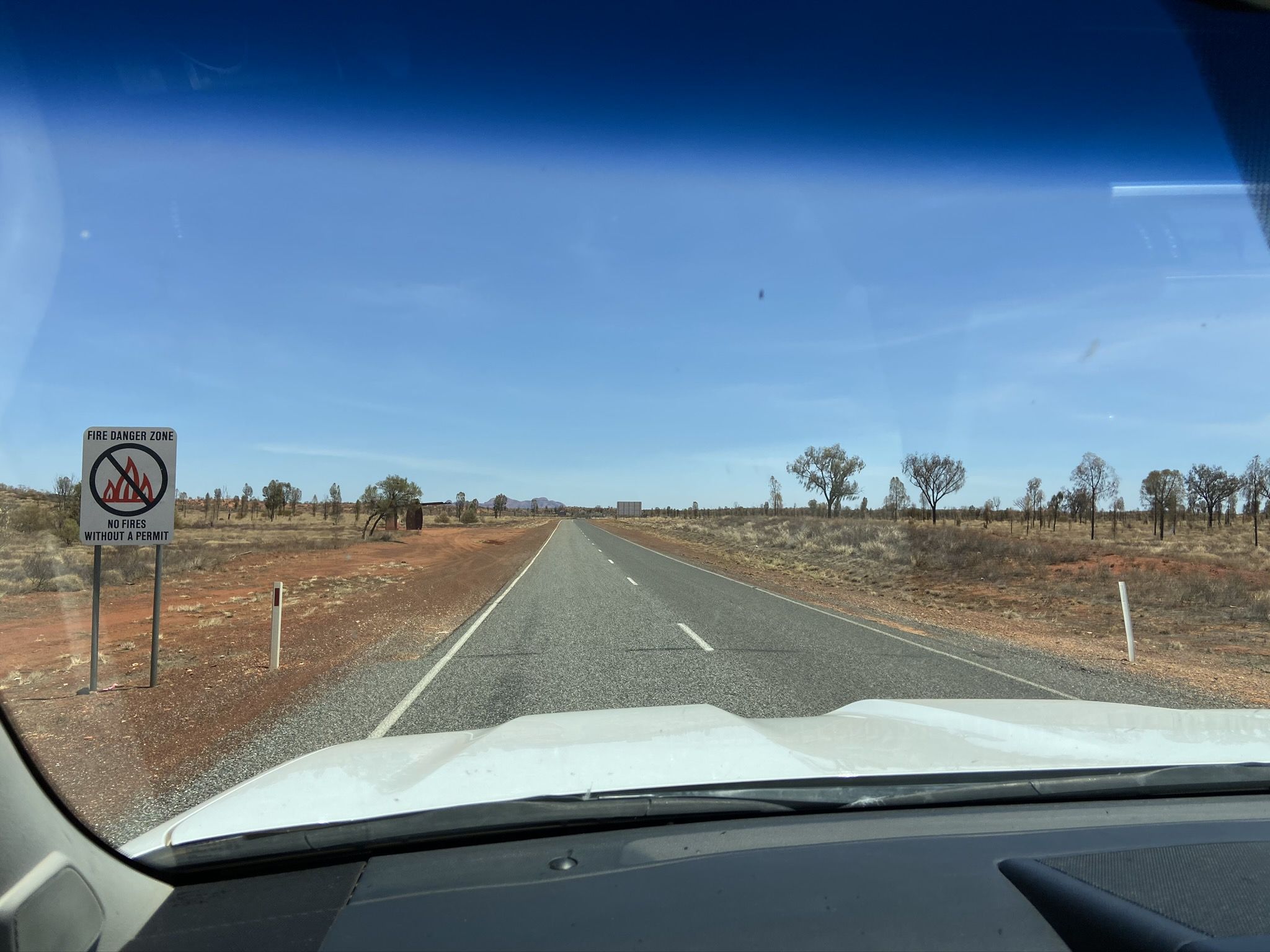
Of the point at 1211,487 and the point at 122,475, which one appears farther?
the point at 1211,487

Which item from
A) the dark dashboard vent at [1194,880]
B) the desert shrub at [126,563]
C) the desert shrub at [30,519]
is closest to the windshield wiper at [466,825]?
the dark dashboard vent at [1194,880]

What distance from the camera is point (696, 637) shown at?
424 inches

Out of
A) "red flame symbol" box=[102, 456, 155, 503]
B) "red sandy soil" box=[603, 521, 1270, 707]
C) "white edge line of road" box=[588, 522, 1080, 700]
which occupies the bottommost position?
"red sandy soil" box=[603, 521, 1270, 707]

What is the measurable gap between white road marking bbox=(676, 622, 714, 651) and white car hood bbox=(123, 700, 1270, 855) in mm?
5730

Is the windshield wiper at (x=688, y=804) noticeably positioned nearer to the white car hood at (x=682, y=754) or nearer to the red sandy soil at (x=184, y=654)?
the white car hood at (x=682, y=754)

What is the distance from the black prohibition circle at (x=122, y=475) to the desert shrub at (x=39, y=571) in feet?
38.7

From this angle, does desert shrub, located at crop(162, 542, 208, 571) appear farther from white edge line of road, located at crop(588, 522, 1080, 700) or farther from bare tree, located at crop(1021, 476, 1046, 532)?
bare tree, located at crop(1021, 476, 1046, 532)

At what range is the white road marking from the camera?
9812 millimetres

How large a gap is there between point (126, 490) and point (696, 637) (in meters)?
7.16

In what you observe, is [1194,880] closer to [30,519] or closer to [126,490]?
[126,490]

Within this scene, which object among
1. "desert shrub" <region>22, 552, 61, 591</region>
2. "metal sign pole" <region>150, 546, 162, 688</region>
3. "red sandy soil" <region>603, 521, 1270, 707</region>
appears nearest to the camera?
"metal sign pole" <region>150, 546, 162, 688</region>

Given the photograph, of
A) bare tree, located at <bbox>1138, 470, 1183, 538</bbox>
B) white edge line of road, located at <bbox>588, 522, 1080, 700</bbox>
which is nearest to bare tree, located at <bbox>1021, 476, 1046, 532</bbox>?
bare tree, located at <bbox>1138, 470, 1183, 538</bbox>

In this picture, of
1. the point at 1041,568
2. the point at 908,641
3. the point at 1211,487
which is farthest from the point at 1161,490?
the point at 908,641

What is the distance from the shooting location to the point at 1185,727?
3629 millimetres
